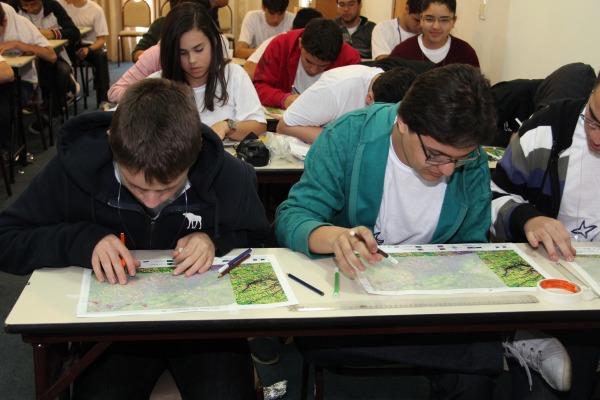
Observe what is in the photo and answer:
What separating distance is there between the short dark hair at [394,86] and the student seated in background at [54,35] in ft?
11.3

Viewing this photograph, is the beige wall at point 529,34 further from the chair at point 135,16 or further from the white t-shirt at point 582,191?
the chair at point 135,16

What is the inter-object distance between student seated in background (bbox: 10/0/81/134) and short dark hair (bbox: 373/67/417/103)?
344 centimetres

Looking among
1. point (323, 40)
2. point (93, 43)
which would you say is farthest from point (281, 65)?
point (93, 43)

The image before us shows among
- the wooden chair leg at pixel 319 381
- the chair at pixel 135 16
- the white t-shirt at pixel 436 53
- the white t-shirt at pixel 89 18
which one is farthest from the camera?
the chair at pixel 135 16

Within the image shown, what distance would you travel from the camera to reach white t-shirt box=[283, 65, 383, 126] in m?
2.83

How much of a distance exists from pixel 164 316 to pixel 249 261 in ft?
1.12

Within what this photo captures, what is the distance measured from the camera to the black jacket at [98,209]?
4.92ft

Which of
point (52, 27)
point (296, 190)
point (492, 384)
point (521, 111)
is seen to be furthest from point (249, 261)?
point (52, 27)

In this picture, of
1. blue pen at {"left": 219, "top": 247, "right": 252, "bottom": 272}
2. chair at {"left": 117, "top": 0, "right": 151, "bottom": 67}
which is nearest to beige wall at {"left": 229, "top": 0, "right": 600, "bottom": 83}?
blue pen at {"left": 219, "top": 247, "right": 252, "bottom": 272}

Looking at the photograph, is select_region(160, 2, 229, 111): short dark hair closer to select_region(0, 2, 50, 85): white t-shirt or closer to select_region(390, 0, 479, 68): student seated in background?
select_region(390, 0, 479, 68): student seated in background

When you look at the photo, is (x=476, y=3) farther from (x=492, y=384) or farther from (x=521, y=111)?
(x=492, y=384)

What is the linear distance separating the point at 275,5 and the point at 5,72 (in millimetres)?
2562

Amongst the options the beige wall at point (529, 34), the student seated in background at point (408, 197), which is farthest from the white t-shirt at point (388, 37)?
the student seated in background at point (408, 197)

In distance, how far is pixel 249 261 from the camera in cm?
161
